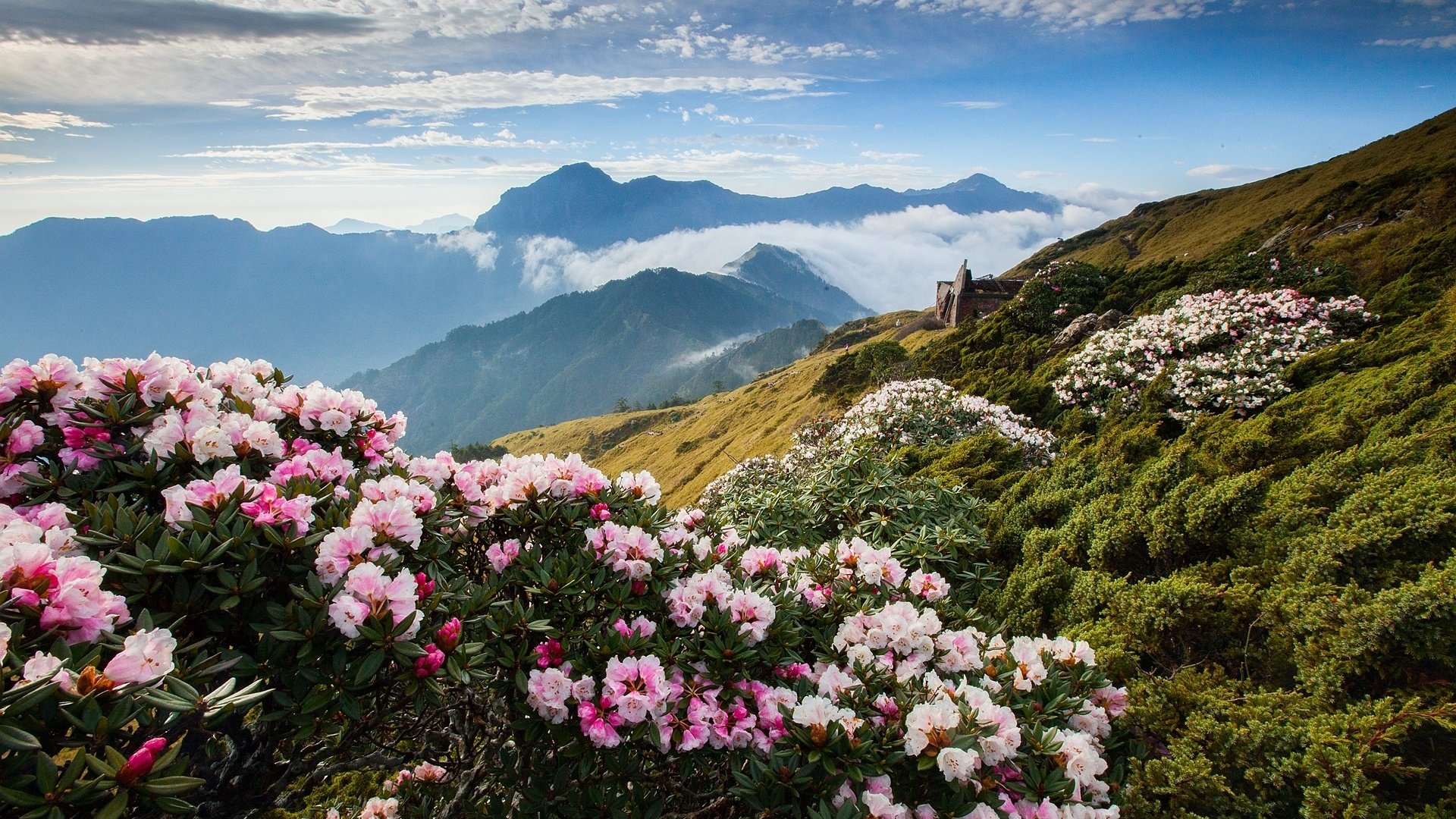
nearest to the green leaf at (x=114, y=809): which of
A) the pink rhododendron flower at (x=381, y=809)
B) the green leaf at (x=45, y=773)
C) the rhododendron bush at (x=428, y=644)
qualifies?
the rhododendron bush at (x=428, y=644)

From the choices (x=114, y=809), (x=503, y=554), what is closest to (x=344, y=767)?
(x=503, y=554)

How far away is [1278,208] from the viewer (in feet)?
214

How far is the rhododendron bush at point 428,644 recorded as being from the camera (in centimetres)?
240

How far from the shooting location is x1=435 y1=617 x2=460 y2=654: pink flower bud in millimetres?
3102

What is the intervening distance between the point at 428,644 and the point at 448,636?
4.1 inches

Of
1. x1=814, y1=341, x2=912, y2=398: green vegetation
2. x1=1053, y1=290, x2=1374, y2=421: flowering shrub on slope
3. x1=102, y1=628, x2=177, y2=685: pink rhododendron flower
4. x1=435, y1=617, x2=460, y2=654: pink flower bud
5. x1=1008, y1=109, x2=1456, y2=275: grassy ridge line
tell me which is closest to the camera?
x1=102, y1=628, x2=177, y2=685: pink rhododendron flower

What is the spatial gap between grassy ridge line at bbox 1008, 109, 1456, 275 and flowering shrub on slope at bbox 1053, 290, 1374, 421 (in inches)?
858

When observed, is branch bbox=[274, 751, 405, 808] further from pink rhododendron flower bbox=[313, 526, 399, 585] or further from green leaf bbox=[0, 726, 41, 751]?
green leaf bbox=[0, 726, 41, 751]

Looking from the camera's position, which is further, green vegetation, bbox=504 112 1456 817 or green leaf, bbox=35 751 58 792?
green vegetation, bbox=504 112 1456 817

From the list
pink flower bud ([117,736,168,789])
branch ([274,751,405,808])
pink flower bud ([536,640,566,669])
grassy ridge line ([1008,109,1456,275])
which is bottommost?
branch ([274,751,405,808])

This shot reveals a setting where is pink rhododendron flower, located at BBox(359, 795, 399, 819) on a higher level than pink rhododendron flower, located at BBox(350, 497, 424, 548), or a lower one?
lower

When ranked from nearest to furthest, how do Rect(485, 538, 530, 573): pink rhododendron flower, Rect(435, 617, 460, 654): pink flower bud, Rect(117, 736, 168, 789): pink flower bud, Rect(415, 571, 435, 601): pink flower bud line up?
Rect(117, 736, 168, 789): pink flower bud, Rect(435, 617, 460, 654): pink flower bud, Rect(415, 571, 435, 601): pink flower bud, Rect(485, 538, 530, 573): pink rhododendron flower

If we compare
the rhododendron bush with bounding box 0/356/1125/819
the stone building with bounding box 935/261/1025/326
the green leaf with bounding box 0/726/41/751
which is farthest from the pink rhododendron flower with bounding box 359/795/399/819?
the stone building with bounding box 935/261/1025/326

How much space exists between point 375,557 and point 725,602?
2061mm
